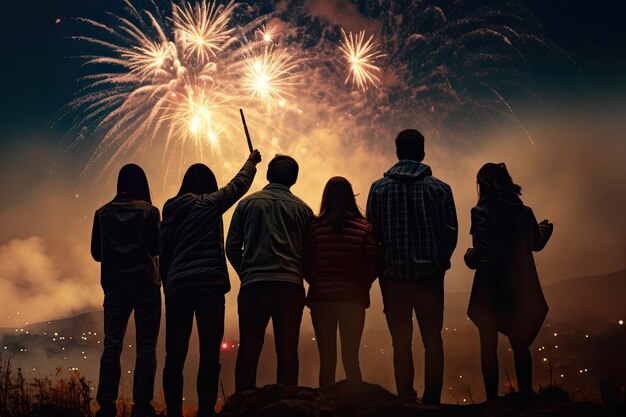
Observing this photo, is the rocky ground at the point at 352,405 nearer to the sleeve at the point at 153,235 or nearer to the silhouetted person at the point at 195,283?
the silhouetted person at the point at 195,283

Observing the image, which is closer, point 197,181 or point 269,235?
point 269,235

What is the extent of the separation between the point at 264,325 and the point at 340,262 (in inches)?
38.7

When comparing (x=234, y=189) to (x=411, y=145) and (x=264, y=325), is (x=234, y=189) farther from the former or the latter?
(x=411, y=145)

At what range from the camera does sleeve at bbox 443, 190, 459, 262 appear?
639cm

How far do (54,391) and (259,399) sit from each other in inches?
145

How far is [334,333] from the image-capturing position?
6.01 m

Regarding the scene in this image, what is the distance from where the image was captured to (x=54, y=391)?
761cm

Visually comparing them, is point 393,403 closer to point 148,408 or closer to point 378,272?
point 378,272

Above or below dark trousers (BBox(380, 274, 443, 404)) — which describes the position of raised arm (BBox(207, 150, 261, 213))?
above

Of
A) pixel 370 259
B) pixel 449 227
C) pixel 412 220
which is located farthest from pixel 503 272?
pixel 370 259

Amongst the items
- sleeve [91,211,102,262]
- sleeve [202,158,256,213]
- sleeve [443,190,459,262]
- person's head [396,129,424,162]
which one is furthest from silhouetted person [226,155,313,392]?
sleeve [91,211,102,262]

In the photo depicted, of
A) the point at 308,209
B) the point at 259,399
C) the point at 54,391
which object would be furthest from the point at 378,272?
the point at 54,391

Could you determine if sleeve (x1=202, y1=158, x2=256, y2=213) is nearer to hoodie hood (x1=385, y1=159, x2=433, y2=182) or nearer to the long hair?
the long hair

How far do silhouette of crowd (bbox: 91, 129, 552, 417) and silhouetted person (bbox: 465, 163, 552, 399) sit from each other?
0.01m
